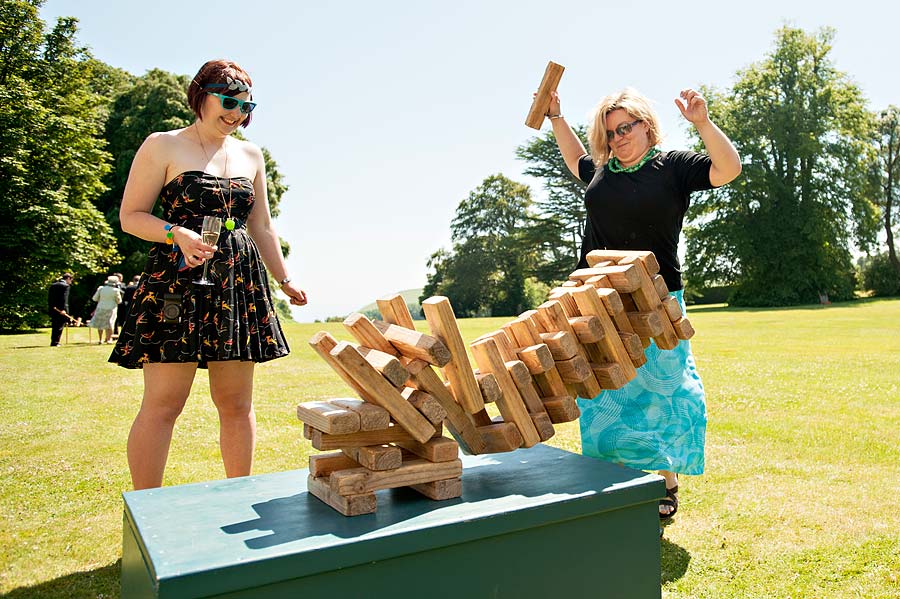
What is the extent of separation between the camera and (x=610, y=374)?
8.61 feet

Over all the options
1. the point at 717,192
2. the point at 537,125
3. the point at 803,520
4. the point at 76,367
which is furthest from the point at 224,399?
the point at 717,192

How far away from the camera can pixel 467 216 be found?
2569 inches

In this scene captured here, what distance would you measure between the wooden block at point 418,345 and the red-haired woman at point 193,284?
3.38 ft

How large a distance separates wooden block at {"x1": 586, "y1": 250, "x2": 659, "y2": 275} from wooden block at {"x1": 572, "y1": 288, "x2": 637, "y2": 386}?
0.10 m

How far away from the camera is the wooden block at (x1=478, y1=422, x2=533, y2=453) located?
242 cm

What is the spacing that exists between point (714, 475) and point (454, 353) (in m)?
3.27

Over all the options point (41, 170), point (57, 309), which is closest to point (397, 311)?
point (57, 309)

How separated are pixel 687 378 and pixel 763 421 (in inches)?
144

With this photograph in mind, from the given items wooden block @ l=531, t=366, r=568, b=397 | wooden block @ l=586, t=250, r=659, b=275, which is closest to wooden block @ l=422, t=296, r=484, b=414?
wooden block @ l=531, t=366, r=568, b=397

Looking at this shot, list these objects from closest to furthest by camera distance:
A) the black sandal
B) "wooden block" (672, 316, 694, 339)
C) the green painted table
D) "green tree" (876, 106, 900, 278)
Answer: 1. the green painted table
2. "wooden block" (672, 316, 694, 339)
3. the black sandal
4. "green tree" (876, 106, 900, 278)

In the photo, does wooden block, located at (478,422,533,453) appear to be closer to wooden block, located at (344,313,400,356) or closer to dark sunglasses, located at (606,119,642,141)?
wooden block, located at (344,313,400,356)

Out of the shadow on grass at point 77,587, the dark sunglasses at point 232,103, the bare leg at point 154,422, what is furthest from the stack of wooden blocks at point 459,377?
the shadow on grass at point 77,587

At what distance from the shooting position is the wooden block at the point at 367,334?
88.2 inches

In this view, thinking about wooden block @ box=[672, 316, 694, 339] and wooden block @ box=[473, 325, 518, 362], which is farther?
wooden block @ box=[672, 316, 694, 339]
